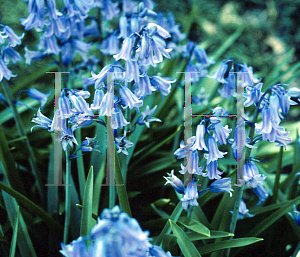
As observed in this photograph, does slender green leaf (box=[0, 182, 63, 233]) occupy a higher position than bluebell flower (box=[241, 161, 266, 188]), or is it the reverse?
bluebell flower (box=[241, 161, 266, 188])

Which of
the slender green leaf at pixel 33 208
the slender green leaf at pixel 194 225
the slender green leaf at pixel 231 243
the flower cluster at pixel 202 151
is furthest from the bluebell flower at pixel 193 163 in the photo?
the slender green leaf at pixel 33 208

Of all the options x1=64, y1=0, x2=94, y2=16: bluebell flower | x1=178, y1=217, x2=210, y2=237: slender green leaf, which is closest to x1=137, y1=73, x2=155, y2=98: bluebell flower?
x1=178, y1=217, x2=210, y2=237: slender green leaf

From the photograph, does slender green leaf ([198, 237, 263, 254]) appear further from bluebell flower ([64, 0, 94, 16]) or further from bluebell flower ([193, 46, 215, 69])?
bluebell flower ([64, 0, 94, 16])

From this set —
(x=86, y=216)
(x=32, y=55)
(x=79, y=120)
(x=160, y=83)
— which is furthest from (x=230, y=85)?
(x=32, y=55)

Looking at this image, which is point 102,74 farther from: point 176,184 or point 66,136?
point 176,184

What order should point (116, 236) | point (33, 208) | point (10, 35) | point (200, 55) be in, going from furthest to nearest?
point (200, 55) < point (10, 35) < point (33, 208) < point (116, 236)

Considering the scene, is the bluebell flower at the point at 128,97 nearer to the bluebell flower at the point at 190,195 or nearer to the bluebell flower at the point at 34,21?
the bluebell flower at the point at 190,195

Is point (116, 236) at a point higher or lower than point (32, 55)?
lower

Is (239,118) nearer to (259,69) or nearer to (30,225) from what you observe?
(30,225)

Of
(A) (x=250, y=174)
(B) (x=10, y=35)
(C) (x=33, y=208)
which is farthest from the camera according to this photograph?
(B) (x=10, y=35)
